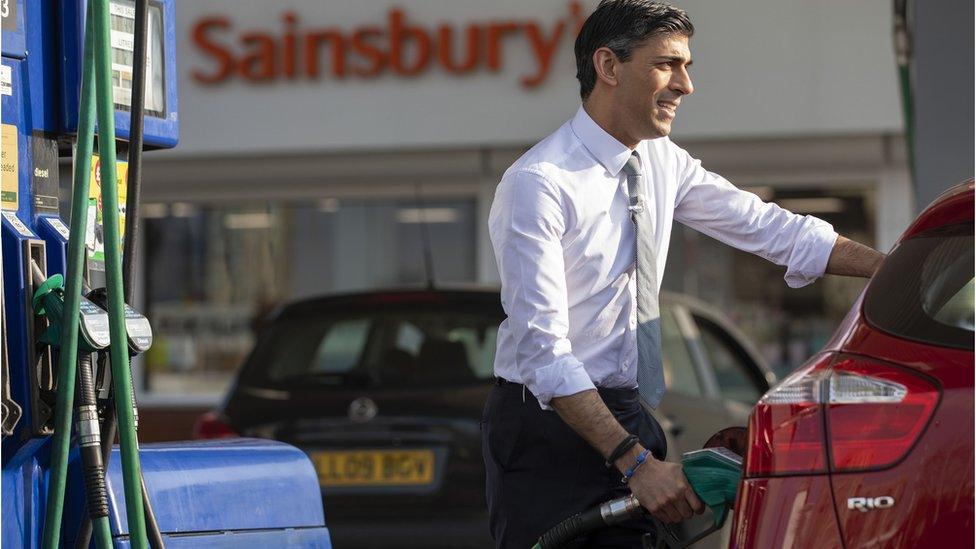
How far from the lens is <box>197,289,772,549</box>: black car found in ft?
20.4

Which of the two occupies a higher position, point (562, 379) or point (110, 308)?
point (110, 308)

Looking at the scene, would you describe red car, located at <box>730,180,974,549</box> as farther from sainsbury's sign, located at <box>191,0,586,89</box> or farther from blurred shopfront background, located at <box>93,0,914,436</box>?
sainsbury's sign, located at <box>191,0,586,89</box>

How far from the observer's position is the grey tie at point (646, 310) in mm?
3420

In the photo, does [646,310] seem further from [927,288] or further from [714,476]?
[927,288]

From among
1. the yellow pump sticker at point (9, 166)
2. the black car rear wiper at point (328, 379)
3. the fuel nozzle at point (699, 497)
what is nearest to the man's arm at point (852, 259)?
the fuel nozzle at point (699, 497)

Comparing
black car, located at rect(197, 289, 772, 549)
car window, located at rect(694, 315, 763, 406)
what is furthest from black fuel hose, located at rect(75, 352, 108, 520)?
car window, located at rect(694, 315, 763, 406)

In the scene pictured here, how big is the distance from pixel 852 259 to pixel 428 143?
331 inches

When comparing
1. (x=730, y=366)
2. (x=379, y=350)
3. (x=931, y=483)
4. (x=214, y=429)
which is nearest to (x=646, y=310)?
(x=931, y=483)

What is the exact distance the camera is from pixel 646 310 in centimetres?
343

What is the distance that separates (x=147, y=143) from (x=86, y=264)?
1.42 feet

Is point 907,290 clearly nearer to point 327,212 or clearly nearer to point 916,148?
point 916,148

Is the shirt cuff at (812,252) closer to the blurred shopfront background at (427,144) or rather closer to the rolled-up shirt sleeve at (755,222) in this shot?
the rolled-up shirt sleeve at (755,222)

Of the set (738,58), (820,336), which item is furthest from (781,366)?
(738,58)

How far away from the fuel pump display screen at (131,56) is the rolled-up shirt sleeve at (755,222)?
4.00ft
